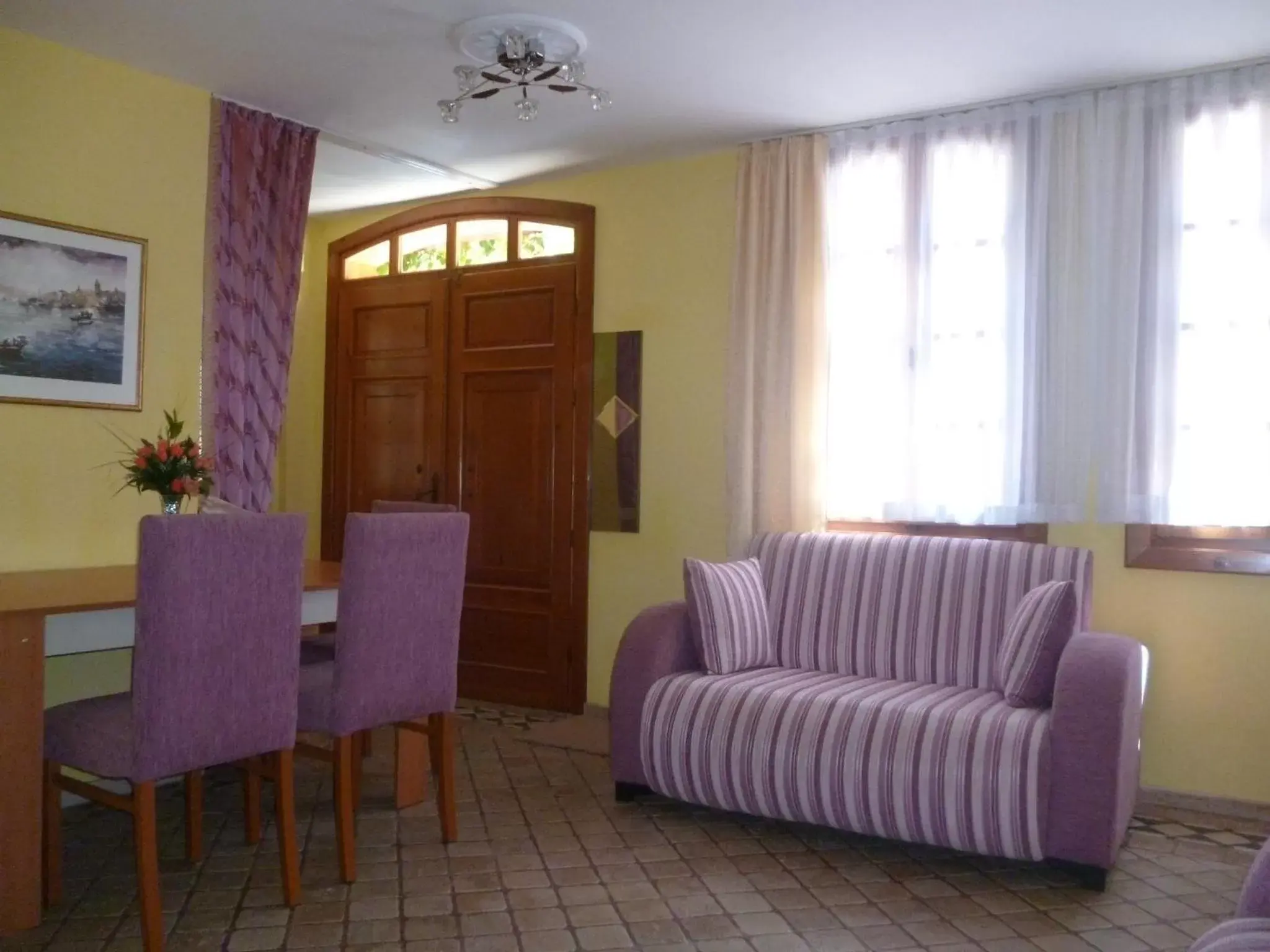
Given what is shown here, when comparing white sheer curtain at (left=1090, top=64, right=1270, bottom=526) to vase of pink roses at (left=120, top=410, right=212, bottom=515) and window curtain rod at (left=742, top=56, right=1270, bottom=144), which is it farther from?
vase of pink roses at (left=120, top=410, right=212, bottom=515)

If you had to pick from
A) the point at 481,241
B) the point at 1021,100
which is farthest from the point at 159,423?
the point at 1021,100

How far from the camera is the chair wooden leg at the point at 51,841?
2.57 meters

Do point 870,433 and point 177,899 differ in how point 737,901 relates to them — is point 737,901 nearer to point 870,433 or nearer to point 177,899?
point 177,899

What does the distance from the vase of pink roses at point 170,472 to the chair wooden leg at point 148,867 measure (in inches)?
45.1

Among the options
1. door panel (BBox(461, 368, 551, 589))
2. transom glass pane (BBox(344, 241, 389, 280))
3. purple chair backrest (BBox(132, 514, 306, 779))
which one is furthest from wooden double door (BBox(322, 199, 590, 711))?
purple chair backrest (BBox(132, 514, 306, 779))

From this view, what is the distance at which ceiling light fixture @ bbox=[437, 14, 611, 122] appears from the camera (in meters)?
3.23

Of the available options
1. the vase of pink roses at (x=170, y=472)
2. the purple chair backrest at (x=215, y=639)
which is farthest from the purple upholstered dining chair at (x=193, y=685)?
the vase of pink roses at (x=170, y=472)

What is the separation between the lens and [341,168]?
4.82m

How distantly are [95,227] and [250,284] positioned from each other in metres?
0.67

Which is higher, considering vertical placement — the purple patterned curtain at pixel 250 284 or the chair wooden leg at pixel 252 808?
the purple patterned curtain at pixel 250 284

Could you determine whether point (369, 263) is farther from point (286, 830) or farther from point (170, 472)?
point (286, 830)

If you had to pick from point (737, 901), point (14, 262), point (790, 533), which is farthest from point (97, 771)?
point (790, 533)

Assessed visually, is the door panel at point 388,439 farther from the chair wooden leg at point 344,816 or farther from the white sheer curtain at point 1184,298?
the white sheer curtain at point 1184,298

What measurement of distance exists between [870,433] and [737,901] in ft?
6.44
